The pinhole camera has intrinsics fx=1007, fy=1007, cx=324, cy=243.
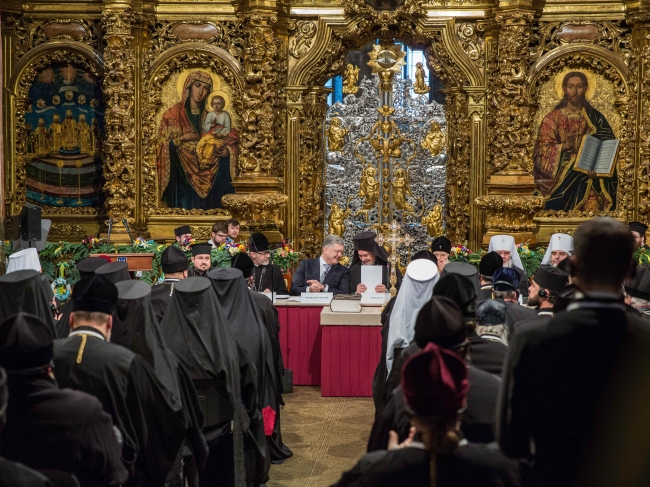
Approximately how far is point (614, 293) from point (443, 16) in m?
12.9

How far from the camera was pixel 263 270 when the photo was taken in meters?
13.3

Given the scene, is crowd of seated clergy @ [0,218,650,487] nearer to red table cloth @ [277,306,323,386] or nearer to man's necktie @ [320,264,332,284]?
red table cloth @ [277,306,323,386]

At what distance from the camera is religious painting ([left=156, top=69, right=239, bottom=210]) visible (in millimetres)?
16344

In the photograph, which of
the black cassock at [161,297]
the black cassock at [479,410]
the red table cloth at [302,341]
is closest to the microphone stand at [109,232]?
the red table cloth at [302,341]

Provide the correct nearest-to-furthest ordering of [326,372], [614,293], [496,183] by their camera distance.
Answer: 1. [614,293]
2. [326,372]
3. [496,183]

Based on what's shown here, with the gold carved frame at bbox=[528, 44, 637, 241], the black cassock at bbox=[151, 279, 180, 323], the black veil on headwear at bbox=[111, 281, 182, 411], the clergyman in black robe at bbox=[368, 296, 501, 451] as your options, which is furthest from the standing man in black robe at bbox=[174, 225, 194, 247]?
the clergyman in black robe at bbox=[368, 296, 501, 451]

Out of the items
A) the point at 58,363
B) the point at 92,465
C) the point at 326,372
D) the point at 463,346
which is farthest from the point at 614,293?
the point at 326,372

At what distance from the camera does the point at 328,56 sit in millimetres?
16234

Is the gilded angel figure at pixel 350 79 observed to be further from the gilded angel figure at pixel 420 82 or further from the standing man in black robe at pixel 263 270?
the standing man in black robe at pixel 263 270

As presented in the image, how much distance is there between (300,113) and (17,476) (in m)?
12.8

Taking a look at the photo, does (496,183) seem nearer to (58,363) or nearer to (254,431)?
(254,431)

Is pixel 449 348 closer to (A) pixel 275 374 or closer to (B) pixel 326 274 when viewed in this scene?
(A) pixel 275 374

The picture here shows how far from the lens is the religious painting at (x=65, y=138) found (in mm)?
16281

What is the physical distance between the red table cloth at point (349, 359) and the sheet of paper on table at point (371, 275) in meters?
0.73
